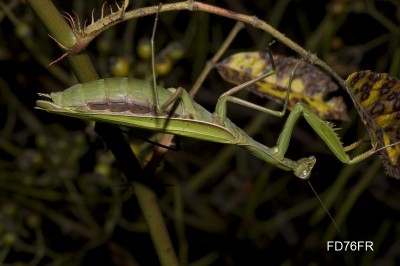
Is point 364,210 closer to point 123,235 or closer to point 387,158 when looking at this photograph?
point 123,235

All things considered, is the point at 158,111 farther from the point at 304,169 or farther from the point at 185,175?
the point at 185,175

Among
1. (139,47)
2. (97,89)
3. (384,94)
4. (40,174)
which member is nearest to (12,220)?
(40,174)

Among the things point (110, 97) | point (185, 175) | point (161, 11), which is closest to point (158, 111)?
point (110, 97)

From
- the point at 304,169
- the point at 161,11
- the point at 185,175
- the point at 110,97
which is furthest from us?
the point at 185,175

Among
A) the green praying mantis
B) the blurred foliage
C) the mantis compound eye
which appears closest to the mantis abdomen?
the green praying mantis

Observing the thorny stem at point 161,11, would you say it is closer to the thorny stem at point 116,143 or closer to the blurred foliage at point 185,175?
the thorny stem at point 116,143

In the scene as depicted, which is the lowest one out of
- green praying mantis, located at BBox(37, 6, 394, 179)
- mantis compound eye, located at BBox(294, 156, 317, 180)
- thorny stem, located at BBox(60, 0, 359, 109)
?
mantis compound eye, located at BBox(294, 156, 317, 180)

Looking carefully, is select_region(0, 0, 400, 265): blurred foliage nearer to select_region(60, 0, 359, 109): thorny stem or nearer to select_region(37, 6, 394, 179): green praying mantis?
select_region(37, 6, 394, 179): green praying mantis
